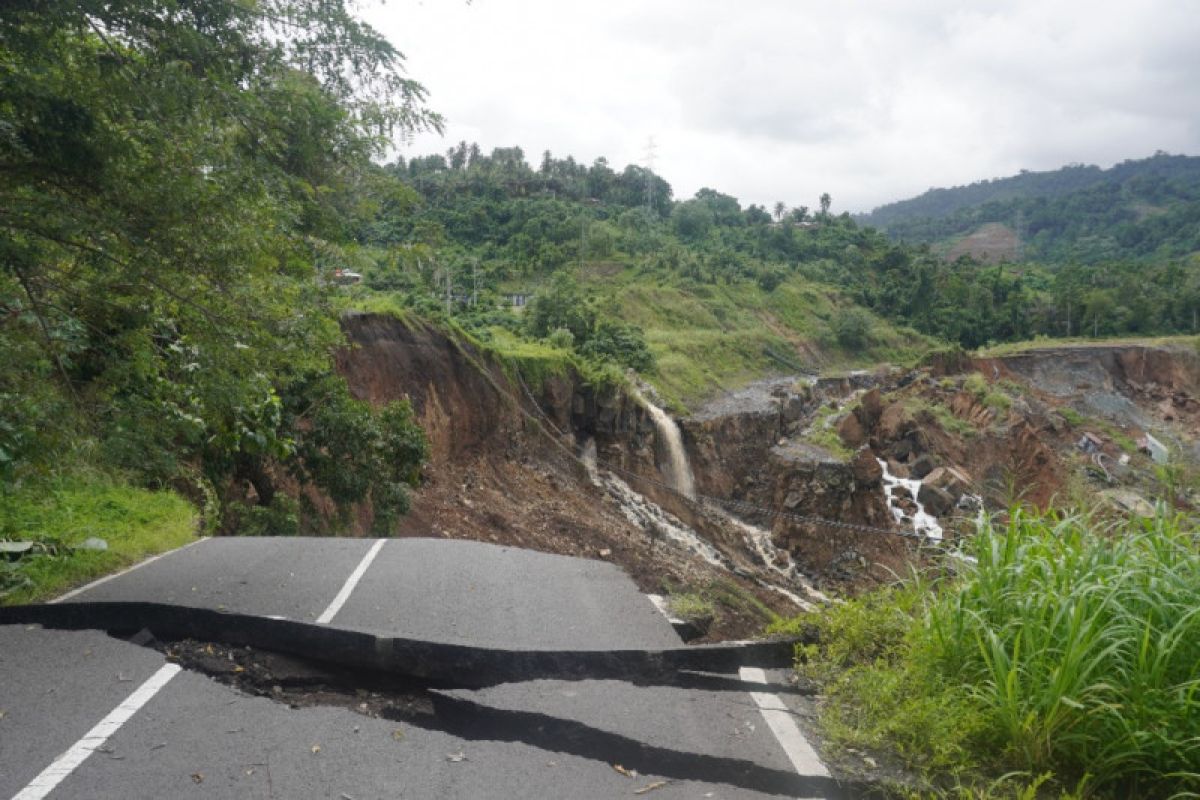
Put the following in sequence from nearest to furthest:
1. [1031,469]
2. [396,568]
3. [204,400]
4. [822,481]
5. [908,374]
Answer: [204,400]
[396,568]
[822,481]
[1031,469]
[908,374]

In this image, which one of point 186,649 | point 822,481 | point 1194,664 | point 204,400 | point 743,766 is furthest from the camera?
point 822,481

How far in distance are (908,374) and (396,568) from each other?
55.0 meters

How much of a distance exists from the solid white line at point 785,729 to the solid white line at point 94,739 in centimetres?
293

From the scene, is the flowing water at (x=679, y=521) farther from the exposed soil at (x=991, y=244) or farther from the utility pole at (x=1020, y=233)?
the utility pole at (x=1020, y=233)

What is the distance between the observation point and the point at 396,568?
804 cm

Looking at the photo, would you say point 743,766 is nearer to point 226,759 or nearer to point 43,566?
point 226,759

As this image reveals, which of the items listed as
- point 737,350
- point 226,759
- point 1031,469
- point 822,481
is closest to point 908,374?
point 737,350

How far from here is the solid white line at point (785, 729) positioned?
353 centimetres

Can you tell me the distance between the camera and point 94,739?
360 cm

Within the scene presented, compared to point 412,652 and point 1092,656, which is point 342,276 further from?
point 1092,656

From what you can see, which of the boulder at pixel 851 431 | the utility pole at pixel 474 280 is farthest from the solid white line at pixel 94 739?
the utility pole at pixel 474 280

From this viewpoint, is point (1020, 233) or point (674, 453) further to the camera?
point (1020, 233)

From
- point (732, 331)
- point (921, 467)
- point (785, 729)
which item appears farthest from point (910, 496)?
point (785, 729)

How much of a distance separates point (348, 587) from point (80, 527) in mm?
3035
